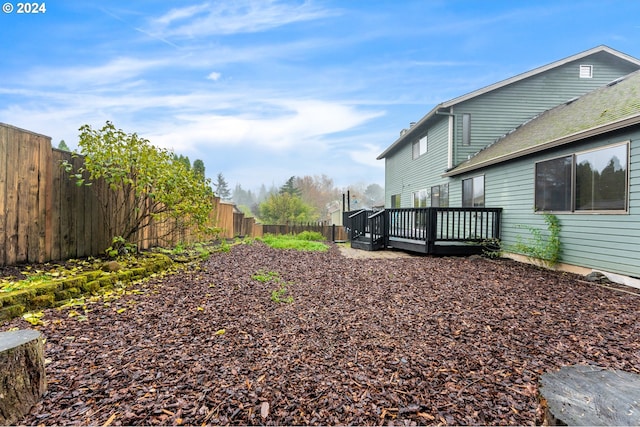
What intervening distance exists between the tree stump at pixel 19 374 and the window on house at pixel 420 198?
→ 40.2ft

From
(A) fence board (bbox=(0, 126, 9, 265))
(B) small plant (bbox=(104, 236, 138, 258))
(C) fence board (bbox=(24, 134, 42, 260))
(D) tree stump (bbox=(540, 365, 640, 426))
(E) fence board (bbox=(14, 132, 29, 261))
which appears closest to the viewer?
(D) tree stump (bbox=(540, 365, 640, 426))

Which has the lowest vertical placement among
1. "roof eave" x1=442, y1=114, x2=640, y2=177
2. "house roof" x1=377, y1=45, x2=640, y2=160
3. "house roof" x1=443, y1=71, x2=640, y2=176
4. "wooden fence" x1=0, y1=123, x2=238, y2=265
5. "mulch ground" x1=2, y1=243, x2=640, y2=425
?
"mulch ground" x1=2, y1=243, x2=640, y2=425

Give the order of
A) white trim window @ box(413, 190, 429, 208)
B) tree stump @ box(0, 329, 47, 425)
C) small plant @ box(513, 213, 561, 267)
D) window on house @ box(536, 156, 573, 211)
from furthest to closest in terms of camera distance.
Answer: white trim window @ box(413, 190, 429, 208), small plant @ box(513, 213, 561, 267), window on house @ box(536, 156, 573, 211), tree stump @ box(0, 329, 47, 425)

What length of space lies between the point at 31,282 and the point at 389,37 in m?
10.7

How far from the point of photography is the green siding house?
4.99m

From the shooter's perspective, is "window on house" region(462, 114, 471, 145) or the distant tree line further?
the distant tree line

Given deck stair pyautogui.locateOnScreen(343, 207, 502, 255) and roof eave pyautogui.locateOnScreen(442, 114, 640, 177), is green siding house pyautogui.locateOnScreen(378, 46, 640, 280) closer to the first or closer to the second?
roof eave pyautogui.locateOnScreen(442, 114, 640, 177)

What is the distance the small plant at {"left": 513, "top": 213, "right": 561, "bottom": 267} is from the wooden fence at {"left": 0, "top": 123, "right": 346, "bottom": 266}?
26.9 ft

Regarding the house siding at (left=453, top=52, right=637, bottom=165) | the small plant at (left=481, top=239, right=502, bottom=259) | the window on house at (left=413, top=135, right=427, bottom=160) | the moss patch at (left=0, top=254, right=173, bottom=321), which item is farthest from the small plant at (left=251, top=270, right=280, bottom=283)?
the window on house at (left=413, top=135, right=427, bottom=160)

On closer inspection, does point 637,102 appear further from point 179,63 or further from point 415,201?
point 179,63

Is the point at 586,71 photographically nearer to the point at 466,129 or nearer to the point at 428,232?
the point at 466,129

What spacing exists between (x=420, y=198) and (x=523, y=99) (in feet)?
16.3

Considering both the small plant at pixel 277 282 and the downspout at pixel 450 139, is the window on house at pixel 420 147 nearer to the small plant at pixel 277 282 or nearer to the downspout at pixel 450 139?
the downspout at pixel 450 139

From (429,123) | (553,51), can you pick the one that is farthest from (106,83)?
(553,51)
